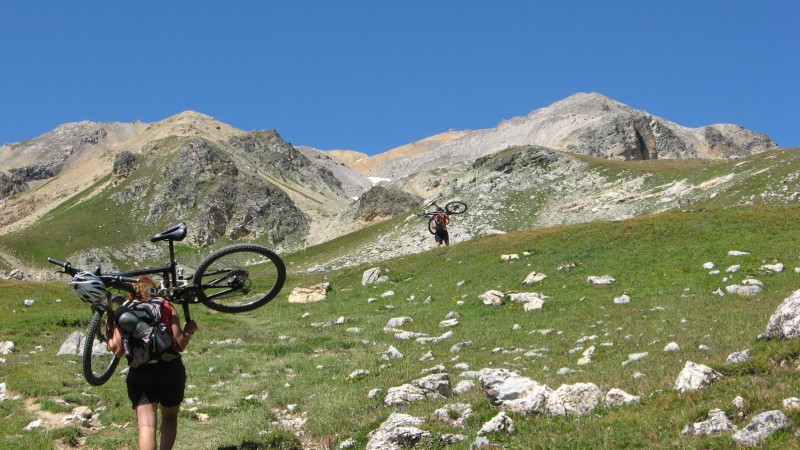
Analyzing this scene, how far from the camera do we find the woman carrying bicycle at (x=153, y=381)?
10.3 m

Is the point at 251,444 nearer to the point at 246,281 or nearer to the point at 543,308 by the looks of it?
the point at 246,281

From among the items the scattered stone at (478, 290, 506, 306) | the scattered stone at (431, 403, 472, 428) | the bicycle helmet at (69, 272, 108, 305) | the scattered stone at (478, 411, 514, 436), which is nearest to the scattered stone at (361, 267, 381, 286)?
the scattered stone at (478, 290, 506, 306)

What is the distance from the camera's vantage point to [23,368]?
61.6 ft

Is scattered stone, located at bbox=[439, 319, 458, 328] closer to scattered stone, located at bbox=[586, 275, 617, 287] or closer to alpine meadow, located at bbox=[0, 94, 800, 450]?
alpine meadow, located at bbox=[0, 94, 800, 450]

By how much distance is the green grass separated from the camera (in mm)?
10320

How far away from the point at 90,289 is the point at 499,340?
13.2m

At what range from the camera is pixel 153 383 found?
10531 mm

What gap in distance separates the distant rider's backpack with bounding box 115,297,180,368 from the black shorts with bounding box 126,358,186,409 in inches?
5.8

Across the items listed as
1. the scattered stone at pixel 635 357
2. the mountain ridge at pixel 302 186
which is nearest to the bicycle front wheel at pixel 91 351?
the scattered stone at pixel 635 357

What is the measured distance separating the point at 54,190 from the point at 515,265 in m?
173

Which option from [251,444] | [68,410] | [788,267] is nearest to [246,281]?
[251,444]

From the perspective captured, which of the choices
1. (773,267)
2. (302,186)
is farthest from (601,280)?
(302,186)

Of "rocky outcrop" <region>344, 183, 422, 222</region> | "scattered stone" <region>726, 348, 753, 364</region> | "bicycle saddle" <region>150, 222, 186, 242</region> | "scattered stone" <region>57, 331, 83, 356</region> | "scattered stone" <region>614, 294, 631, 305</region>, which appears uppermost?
"rocky outcrop" <region>344, 183, 422, 222</region>

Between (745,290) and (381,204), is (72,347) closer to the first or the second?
(745,290)
